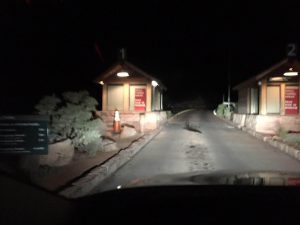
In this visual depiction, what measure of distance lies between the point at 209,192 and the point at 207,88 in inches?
4346

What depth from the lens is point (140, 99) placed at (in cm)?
3494

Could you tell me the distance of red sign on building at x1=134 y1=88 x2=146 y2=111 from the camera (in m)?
34.9

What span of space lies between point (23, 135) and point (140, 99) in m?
24.3

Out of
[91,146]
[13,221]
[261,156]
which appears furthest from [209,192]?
[261,156]

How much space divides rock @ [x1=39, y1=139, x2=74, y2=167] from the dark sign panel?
1960 millimetres

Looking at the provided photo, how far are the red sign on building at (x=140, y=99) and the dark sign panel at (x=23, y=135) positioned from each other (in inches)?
935

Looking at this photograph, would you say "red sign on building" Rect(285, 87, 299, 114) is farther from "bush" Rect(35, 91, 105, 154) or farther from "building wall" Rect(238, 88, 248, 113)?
"bush" Rect(35, 91, 105, 154)

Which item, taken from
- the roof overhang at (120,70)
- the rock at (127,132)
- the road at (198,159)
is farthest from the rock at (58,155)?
the roof overhang at (120,70)

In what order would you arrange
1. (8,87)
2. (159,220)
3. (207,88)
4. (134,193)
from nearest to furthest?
(159,220) → (134,193) → (8,87) → (207,88)

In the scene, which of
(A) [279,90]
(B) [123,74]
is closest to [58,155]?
(B) [123,74]

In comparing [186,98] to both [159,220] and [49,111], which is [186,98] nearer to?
[49,111]

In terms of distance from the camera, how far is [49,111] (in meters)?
16.7

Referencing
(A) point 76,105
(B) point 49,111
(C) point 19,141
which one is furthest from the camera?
(A) point 76,105

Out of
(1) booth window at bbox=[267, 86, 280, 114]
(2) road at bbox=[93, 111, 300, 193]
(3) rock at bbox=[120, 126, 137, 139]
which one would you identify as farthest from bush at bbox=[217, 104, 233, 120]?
(2) road at bbox=[93, 111, 300, 193]
